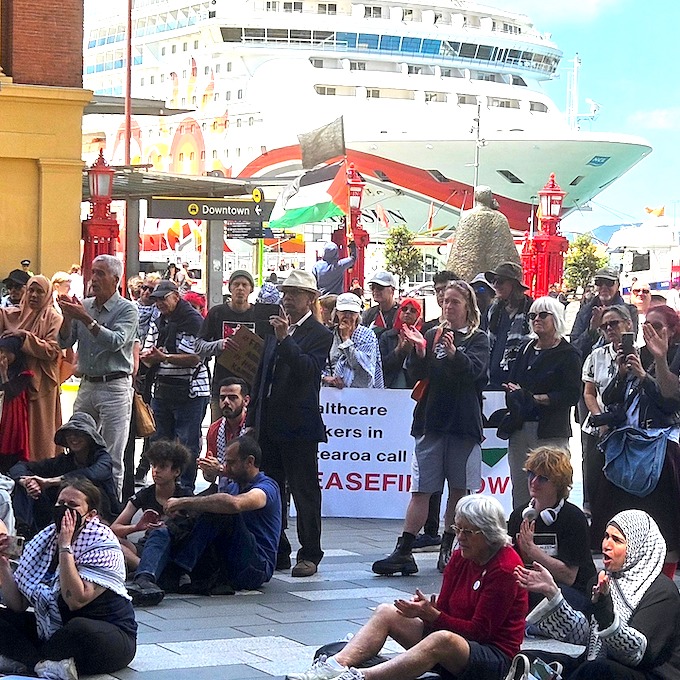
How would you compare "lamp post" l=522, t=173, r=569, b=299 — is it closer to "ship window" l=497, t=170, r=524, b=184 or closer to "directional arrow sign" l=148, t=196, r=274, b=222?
"directional arrow sign" l=148, t=196, r=274, b=222

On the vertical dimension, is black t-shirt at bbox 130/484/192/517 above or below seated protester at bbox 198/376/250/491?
below

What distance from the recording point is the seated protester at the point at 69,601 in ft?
20.3

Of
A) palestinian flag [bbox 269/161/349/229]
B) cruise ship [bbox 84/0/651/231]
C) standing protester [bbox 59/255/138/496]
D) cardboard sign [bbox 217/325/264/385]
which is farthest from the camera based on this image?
cruise ship [bbox 84/0/651/231]

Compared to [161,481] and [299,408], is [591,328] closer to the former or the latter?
[299,408]

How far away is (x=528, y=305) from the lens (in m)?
10.4

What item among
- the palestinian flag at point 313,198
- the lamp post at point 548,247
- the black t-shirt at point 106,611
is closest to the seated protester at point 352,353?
the black t-shirt at point 106,611

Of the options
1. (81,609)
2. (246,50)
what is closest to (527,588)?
(81,609)

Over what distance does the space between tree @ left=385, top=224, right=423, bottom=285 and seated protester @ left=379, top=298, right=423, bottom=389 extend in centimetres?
5880

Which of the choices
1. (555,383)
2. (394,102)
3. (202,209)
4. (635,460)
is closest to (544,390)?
(555,383)

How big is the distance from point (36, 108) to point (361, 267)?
47.3 ft

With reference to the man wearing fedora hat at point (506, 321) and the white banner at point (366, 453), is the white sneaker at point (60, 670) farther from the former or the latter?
the white banner at point (366, 453)

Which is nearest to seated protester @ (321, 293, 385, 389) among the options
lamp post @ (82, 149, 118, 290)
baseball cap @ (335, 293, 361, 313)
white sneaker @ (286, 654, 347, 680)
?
baseball cap @ (335, 293, 361, 313)

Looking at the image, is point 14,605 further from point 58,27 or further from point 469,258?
point 469,258

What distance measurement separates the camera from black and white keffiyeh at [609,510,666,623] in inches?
221
